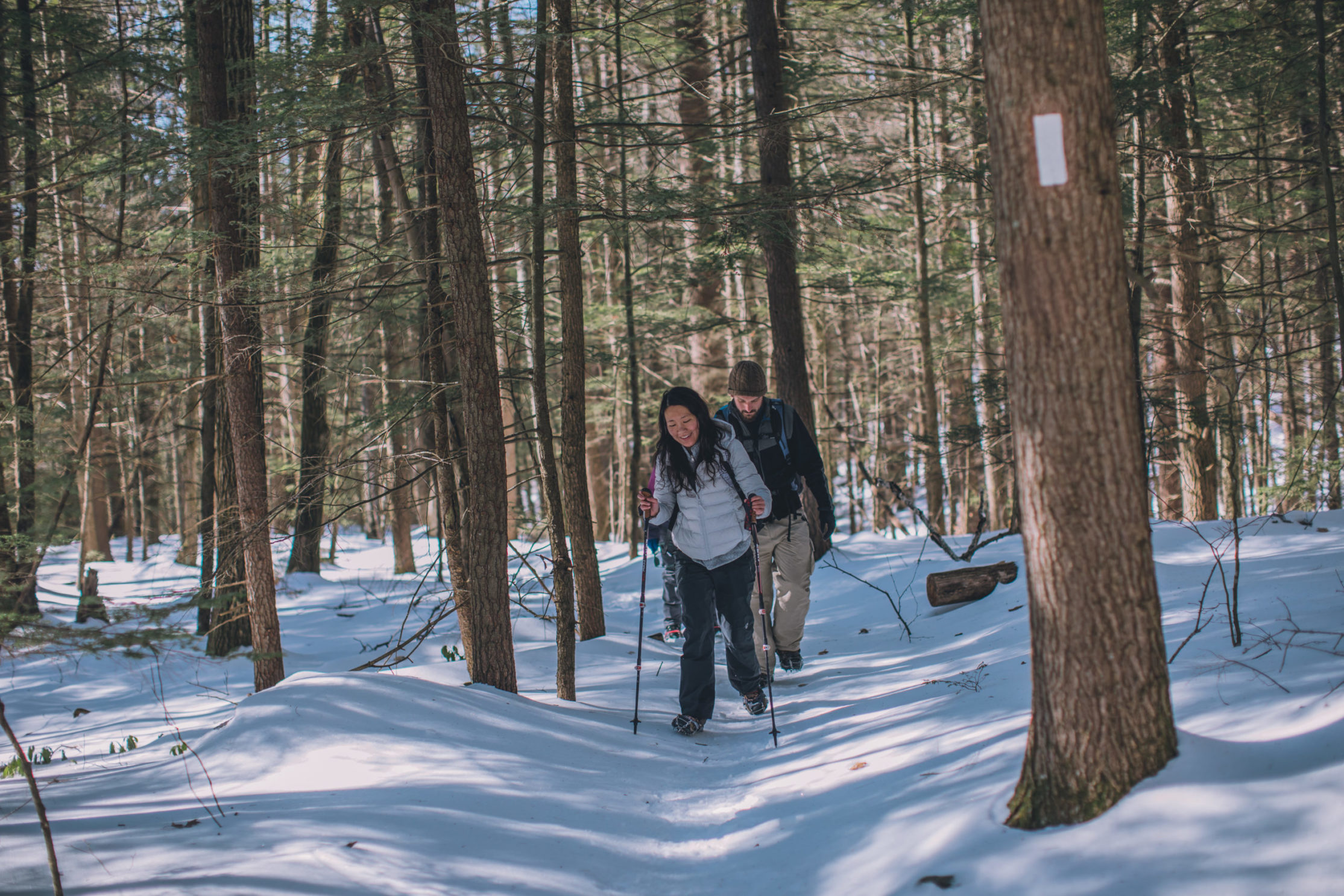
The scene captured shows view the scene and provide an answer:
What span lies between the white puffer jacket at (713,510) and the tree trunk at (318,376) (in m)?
2.13

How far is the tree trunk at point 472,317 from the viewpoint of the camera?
17.3ft

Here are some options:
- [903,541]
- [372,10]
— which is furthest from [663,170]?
[372,10]

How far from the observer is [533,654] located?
7359mm

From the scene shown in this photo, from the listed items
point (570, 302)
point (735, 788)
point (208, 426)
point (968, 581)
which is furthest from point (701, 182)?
point (735, 788)

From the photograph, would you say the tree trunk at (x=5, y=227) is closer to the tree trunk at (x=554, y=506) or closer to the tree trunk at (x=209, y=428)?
the tree trunk at (x=209, y=428)

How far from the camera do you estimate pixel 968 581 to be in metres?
7.68

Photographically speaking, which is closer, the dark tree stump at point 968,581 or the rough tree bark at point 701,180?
the dark tree stump at point 968,581

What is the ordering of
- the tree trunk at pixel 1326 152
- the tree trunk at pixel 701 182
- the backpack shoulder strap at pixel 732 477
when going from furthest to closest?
the tree trunk at pixel 701 182, the tree trunk at pixel 1326 152, the backpack shoulder strap at pixel 732 477

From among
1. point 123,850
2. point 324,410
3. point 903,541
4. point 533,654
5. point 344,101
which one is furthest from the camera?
point 324,410

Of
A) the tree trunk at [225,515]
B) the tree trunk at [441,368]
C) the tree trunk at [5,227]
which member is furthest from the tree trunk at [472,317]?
the tree trunk at [5,227]

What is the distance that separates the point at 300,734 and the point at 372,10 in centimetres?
510

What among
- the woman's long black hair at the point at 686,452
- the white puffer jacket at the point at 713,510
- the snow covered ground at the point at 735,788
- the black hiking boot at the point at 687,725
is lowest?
the black hiking boot at the point at 687,725

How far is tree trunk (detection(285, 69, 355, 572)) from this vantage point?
6004 mm

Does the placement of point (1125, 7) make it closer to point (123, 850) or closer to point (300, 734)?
point (300, 734)
